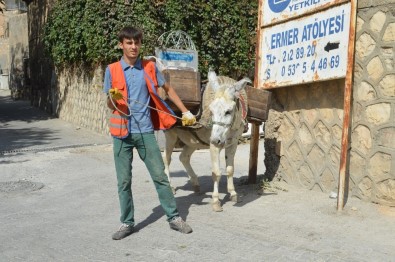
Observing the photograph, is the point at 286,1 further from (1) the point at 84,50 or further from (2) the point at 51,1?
(2) the point at 51,1

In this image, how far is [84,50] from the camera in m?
14.3

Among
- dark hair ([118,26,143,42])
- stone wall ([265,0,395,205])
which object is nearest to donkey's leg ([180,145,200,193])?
stone wall ([265,0,395,205])

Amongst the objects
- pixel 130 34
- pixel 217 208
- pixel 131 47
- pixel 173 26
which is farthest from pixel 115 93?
pixel 173 26

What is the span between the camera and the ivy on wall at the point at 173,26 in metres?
12.2

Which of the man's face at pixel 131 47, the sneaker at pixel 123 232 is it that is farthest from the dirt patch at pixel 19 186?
the man's face at pixel 131 47

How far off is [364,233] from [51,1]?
16419 millimetres

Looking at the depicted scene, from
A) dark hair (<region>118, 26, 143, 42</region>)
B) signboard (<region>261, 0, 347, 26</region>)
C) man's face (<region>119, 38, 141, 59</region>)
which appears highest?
signboard (<region>261, 0, 347, 26</region>)

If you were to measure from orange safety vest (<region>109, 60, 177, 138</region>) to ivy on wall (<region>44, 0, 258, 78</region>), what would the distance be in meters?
6.77

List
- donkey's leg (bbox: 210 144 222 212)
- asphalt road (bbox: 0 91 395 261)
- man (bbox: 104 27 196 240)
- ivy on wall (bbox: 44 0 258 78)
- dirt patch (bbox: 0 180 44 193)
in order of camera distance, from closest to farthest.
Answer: asphalt road (bbox: 0 91 395 261) → man (bbox: 104 27 196 240) → donkey's leg (bbox: 210 144 222 212) → dirt patch (bbox: 0 180 44 193) → ivy on wall (bbox: 44 0 258 78)

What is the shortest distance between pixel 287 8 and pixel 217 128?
8.30 ft

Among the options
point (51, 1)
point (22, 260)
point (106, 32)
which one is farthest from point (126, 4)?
point (22, 260)

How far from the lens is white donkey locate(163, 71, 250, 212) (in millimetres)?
5438

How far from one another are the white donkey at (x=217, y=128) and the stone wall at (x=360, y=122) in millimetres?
1192

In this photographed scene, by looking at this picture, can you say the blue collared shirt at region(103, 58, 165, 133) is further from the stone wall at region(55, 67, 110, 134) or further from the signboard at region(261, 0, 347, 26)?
the stone wall at region(55, 67, 110, 134)
